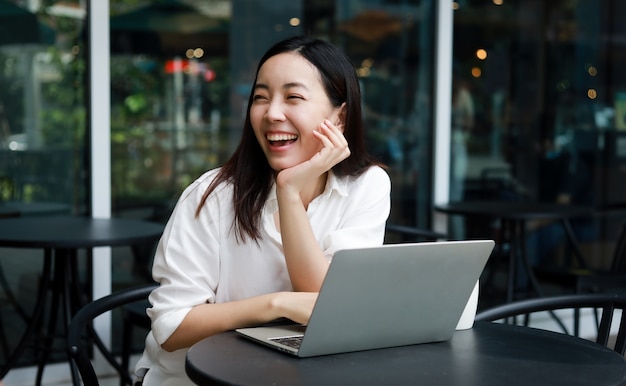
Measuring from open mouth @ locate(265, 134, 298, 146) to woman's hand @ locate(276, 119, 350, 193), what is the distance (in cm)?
6

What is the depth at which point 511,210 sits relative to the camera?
14.3ft

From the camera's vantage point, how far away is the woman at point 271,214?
1759 mm

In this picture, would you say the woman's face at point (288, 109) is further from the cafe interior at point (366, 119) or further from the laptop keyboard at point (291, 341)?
the cafe interior at point (366, 119)

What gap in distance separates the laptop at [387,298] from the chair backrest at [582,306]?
1.57 feet

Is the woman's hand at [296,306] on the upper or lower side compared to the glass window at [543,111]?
lower

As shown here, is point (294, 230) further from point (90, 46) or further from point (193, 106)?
point (193, 106)

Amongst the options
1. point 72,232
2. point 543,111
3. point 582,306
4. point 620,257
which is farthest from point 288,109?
point 543,111

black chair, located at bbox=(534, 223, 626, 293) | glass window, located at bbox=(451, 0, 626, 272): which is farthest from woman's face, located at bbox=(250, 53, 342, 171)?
glass window, located at bbox=(451, 0, 626, 272)

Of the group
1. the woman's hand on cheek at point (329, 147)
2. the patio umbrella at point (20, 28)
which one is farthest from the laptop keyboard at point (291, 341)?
the patio umbrella at point (20, 28)

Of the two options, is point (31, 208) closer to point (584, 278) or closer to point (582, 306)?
point (584, 278)

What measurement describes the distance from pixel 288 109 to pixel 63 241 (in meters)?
1.50

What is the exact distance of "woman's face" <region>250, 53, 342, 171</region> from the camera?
1.86m

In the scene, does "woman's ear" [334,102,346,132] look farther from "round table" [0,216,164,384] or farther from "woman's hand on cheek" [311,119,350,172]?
"round table" [0,216,164,384]

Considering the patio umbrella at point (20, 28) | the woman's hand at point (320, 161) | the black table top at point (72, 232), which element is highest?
the patio umbrella at point (20, 28)
